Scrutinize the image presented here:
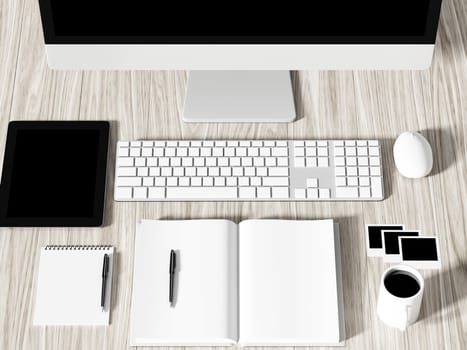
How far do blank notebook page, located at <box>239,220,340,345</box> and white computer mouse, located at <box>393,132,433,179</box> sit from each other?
179mm

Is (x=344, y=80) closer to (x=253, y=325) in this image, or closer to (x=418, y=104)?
(x=418, y=104)

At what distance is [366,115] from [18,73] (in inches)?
27.5

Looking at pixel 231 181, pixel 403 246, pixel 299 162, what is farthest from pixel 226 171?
pixel 403 246

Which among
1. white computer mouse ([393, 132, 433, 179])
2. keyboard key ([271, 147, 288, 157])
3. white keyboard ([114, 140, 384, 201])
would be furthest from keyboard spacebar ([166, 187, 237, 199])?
white computer mouse ([393, 132, 433, 179])

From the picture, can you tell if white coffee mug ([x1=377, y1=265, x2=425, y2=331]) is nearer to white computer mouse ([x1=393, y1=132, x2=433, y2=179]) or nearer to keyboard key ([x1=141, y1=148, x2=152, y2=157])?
white computer mouse ([x1=393, y1=132, x2=433, y2=179])

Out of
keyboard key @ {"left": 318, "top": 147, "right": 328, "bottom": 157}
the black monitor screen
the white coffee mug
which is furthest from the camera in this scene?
keyboard key @ {"left": 318, "top": 147, "right": 328, "bottom": 157}

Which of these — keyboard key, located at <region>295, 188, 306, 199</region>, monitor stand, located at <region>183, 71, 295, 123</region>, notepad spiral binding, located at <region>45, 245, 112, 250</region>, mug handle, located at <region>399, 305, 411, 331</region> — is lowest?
Result: mug handle, located at <region>399, 305, 411, 331</region>

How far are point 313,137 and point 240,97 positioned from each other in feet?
0.52

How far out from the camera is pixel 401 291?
989 millimetres

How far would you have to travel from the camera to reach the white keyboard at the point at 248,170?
115cm

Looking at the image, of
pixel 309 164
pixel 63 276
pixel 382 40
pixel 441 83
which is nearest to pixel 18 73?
pixel 63 276

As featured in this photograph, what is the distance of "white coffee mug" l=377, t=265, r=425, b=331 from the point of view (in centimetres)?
97

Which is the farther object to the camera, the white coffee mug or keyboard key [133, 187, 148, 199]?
keyboard key [133, 187, 148, 199]

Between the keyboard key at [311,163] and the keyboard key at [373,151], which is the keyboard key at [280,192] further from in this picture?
the keyboard key at [373,151]
